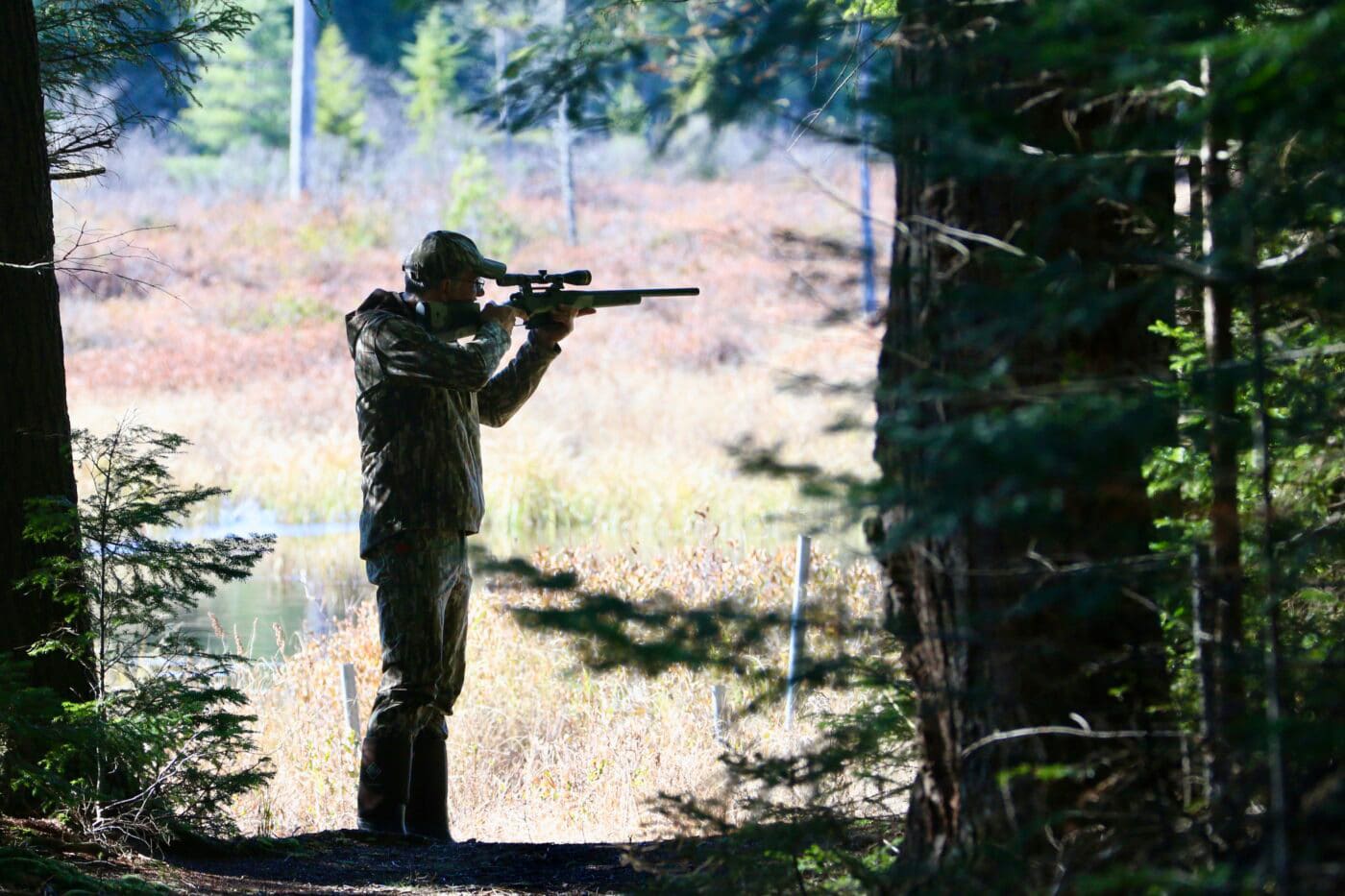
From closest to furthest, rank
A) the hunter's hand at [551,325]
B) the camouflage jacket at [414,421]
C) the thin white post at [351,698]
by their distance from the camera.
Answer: the camouflage jacket at [414,421], the hunter's hand at [551,325], the thin white post at [351,698]

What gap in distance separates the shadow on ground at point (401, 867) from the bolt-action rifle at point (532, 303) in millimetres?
2094

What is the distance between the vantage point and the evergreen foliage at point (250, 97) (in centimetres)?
4578

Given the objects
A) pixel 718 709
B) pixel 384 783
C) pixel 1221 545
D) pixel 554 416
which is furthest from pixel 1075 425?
pixel 554 416

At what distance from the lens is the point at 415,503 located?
586 cm

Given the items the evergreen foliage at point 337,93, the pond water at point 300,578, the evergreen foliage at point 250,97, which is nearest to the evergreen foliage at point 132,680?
the pond water at point 300,578

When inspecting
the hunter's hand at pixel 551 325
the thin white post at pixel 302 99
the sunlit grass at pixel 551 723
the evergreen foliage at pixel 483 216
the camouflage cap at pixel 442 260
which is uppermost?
the thin white post at pixel 302 99

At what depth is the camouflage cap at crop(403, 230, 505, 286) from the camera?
6105 mm

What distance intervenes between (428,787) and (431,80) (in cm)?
3920

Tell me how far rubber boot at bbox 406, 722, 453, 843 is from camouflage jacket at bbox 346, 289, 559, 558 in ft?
2.84

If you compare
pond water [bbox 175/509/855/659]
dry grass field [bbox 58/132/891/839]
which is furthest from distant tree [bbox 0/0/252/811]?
pond water [bbox 175/509/855/659]

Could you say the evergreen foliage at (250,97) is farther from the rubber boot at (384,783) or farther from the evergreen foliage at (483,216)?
the rubber boot at (384,783)

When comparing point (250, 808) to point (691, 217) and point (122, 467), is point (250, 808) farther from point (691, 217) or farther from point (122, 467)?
point (691, 217)

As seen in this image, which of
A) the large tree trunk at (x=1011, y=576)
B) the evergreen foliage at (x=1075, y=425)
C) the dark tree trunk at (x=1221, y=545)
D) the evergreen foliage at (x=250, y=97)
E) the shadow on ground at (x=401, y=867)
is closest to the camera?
the evergreen foliage at (x=1075, y=425)

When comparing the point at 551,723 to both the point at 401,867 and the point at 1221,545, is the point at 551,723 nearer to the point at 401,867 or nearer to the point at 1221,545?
the point at 401,867
